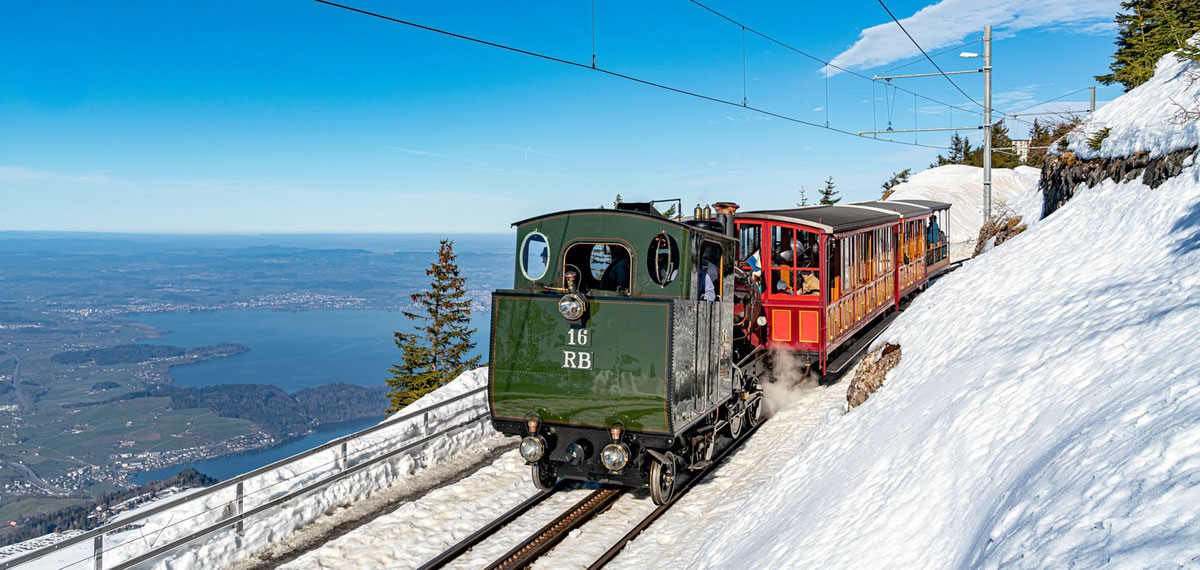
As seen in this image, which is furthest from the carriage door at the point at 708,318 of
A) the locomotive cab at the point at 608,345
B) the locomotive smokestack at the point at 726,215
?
the locomotive smokestack at the point at 726,215

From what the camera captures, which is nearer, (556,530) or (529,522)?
(556,530)

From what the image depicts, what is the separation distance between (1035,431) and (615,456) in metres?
5.34

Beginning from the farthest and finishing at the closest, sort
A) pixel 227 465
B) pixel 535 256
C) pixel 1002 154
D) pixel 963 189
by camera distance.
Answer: pixel 227 465, pixel 1002 154, pixel 963 189, pixel 535 256

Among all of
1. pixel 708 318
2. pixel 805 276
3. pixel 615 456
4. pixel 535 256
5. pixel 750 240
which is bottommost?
pixel 615 456

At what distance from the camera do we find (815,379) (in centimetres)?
1591

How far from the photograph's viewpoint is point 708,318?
33.9 ft

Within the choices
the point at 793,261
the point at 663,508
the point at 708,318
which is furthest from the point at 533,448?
the point at 793,261

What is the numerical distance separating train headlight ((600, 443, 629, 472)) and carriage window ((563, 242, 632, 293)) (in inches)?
89.9

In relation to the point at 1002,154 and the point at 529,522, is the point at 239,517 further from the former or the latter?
the point at 1002,154

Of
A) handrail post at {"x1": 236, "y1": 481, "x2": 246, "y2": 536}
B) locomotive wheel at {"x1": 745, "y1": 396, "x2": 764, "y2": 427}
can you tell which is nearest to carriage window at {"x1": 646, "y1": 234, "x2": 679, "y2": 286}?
locomotive wheel at {"x1": 745, "y1": 396, "x2": 764, "y2": 427}

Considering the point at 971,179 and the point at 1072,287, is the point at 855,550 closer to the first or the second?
the point at 1072,287

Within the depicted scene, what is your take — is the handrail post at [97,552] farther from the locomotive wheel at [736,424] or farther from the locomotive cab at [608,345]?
the locomotive wheel at [736,424]

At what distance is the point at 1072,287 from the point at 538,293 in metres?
6.91

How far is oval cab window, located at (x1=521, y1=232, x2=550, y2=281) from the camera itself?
33.2 feet
